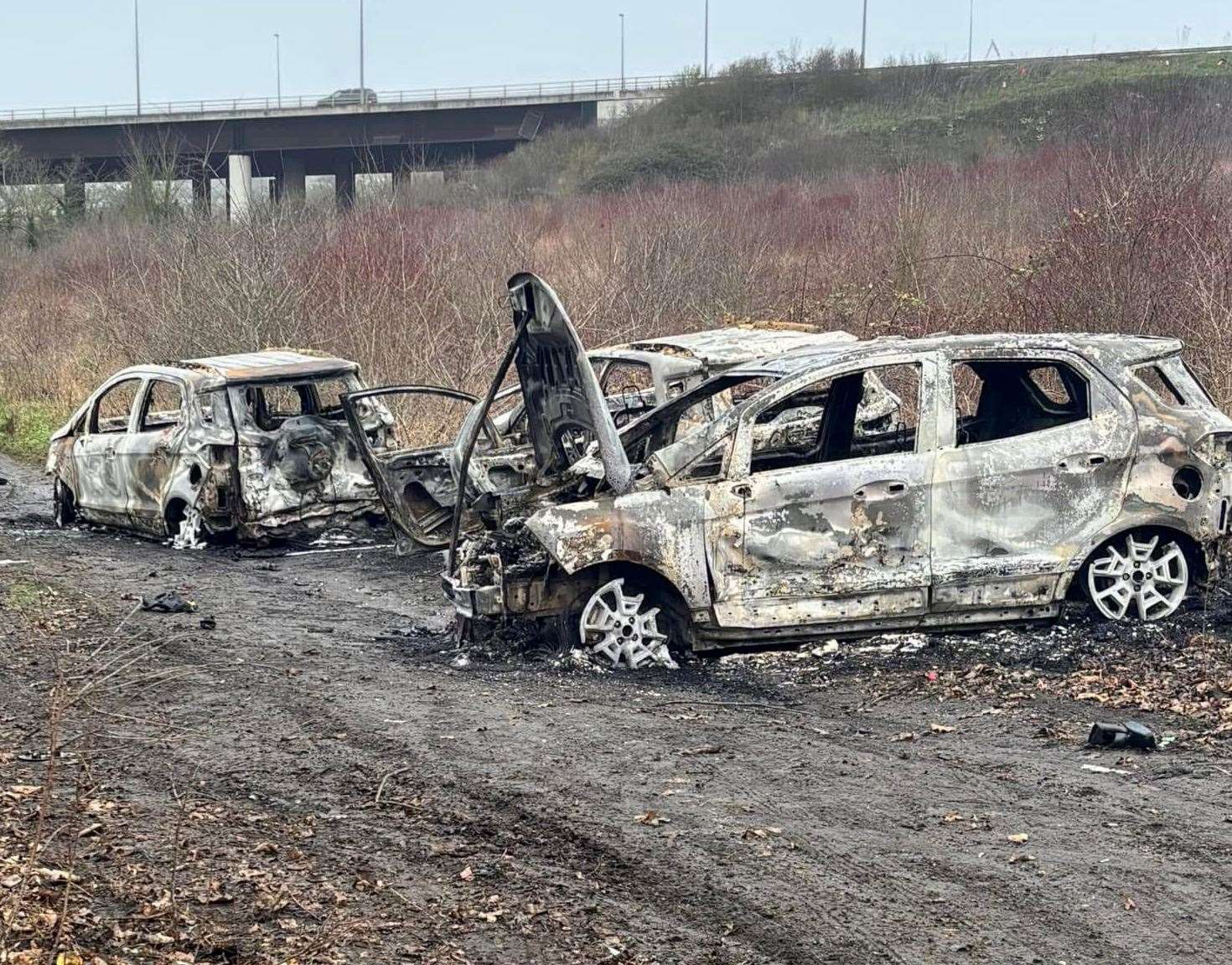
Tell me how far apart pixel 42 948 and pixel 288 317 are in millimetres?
16583

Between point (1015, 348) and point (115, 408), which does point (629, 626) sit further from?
point (115, 408)

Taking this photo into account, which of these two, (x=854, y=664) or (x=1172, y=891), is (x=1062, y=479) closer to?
(x=854, y=664)

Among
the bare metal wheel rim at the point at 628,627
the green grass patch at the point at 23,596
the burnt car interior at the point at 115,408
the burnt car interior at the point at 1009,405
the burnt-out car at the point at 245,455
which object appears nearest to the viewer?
the bare metal wheel rim at the point at 628,627

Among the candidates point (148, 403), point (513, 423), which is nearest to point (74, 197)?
point (148, 403)

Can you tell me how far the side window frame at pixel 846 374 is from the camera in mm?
8039

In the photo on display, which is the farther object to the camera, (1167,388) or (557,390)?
(557,390)

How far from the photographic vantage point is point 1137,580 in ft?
27.2

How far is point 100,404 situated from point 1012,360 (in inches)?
344

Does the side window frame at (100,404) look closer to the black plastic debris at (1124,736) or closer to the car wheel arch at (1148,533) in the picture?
the car wheel arch at (1148,533)

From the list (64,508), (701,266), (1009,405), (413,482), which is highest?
(701,266)

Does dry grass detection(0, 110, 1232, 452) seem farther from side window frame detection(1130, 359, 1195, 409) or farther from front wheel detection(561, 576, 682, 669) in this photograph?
front wheel detection(561, 576, 682, 669)

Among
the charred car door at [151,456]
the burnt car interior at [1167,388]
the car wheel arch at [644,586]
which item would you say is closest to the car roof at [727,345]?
the burnt car interior at [1167,388]

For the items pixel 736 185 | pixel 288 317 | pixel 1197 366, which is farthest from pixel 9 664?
pixel 736 185

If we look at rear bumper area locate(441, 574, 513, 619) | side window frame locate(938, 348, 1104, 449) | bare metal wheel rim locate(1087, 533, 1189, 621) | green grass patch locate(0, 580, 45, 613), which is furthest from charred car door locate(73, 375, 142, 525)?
bare metal wheel rim locate(1087, 533, 1189, 621)
